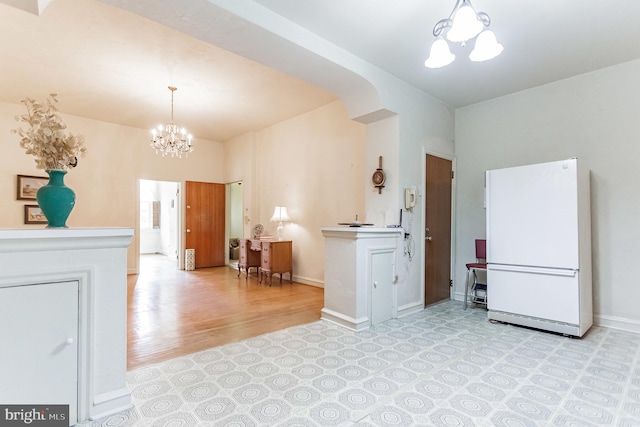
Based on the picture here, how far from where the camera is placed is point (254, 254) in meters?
6.22

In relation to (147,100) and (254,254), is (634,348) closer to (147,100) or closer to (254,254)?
(254,254)

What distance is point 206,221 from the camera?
24.5 feet

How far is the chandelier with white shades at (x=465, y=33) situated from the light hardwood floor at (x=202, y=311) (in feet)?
9.43

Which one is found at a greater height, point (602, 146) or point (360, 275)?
point (602, 146)

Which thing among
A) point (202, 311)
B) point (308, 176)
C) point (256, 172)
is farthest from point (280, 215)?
point (202, 311)

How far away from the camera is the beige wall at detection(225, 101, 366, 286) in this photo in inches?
192

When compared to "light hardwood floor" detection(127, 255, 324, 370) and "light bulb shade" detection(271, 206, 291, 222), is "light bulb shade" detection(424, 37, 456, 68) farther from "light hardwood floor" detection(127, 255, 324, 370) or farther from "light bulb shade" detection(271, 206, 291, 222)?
"light bulb shade" detection(271, 206, 291, 222)

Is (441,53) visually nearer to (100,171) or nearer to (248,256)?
(248,256)

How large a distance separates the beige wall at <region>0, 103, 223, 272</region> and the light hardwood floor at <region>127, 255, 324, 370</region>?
4.74ft

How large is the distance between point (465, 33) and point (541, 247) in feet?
7.76

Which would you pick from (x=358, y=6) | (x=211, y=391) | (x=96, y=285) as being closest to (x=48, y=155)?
(x=96, y=285)

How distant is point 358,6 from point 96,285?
266cm

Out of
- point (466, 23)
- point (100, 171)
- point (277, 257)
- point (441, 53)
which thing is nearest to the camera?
point (466, 23)

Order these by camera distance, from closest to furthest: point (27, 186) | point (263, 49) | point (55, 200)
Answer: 1. point (55, 200)
2. point (263, 49)
3. point (27, 186)
